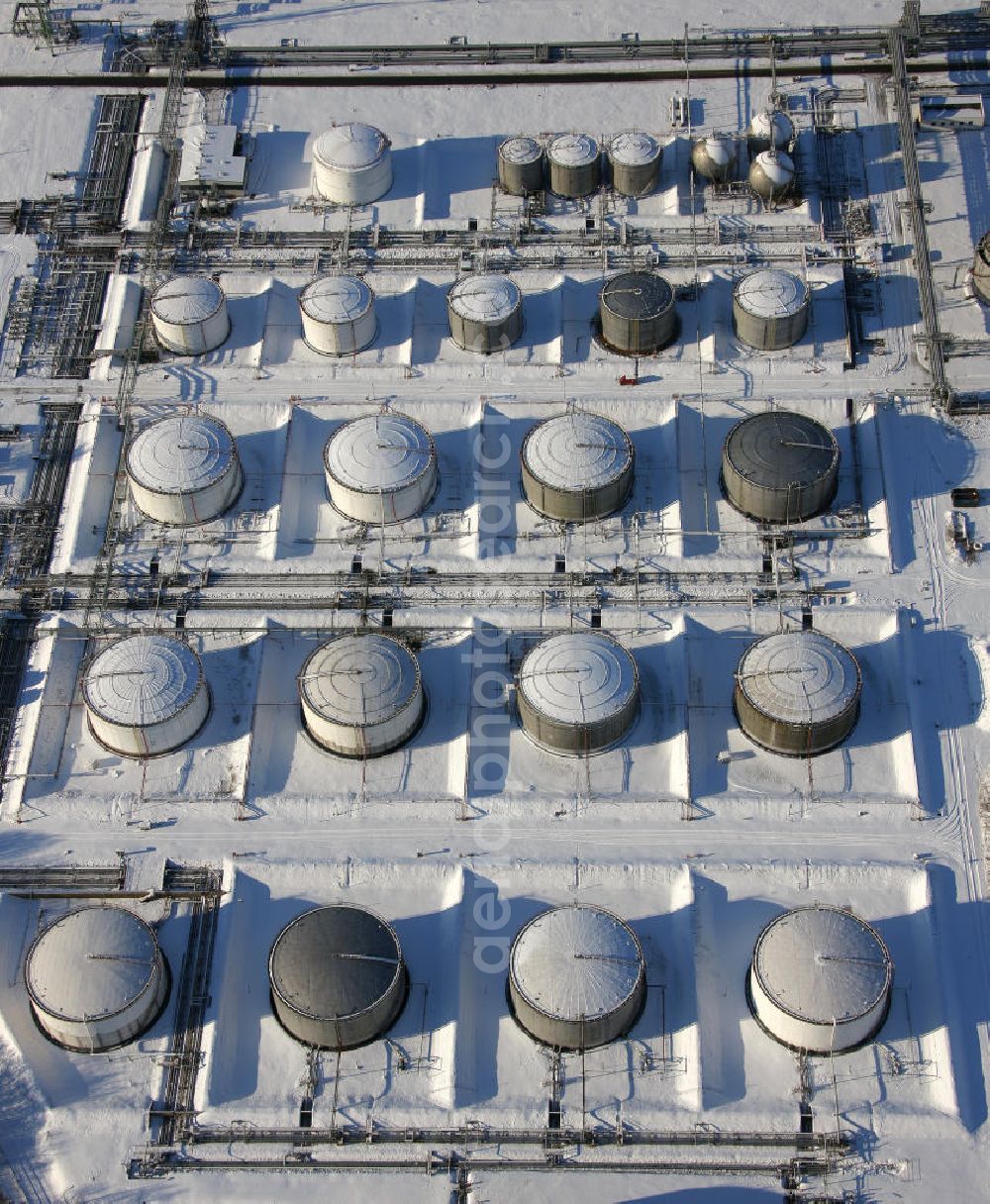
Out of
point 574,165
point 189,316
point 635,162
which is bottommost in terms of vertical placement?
point 189,316

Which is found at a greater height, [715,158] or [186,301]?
[715,158]

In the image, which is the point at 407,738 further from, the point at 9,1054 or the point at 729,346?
the point at 729,346

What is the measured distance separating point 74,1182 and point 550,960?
2777 centimetres

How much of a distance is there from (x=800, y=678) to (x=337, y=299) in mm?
43832

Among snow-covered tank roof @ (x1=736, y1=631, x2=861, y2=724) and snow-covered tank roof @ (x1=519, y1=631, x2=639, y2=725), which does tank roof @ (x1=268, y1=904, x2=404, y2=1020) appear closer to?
snow-covered tank roof @ (x1=519, y1=631, x2=639, y2=725)

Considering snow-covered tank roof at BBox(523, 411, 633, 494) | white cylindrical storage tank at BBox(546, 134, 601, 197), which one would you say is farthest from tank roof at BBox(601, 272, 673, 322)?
white cylindrical storage tank at BBox(546, 134, 601, 197)

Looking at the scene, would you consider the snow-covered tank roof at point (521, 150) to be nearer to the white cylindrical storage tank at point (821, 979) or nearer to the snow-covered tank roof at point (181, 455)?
the snow-covered tank roof at point (181, 455)

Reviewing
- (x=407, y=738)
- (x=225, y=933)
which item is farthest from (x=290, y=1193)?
(x=407, y=738)

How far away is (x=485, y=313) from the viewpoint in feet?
364

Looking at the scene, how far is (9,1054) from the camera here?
8556cm

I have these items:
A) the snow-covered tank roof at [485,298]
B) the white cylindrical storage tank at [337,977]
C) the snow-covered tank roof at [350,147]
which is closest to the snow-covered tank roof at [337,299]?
the snow-covered tank roof at [485,298]

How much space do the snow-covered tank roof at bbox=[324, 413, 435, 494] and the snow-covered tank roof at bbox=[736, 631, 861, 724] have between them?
2561 centimetres

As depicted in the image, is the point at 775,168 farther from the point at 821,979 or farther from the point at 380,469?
the point at 821,979

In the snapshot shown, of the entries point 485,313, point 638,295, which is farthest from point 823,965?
point 485,313
